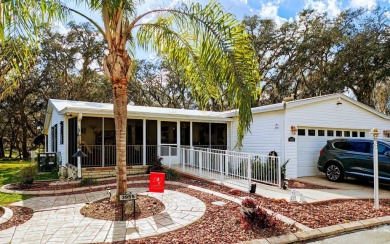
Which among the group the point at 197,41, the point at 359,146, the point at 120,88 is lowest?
the point at 359,146

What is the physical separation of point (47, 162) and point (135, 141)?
4677 millimetres

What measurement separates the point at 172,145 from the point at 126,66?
22.3 ft

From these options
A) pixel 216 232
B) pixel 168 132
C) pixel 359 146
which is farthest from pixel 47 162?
pixel 359 146

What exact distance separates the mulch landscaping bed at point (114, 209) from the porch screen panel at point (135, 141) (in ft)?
16.3

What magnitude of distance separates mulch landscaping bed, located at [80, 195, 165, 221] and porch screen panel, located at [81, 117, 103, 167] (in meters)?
4.67

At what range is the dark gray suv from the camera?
848cm

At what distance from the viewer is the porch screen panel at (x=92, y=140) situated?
10.7 metres

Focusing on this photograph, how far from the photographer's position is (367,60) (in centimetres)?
1798

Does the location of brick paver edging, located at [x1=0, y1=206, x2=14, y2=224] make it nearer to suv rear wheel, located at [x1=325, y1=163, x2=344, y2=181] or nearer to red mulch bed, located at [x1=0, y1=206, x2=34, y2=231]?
red mulch bed, located at [x1=0, y1=206, x2=34, y2=231]

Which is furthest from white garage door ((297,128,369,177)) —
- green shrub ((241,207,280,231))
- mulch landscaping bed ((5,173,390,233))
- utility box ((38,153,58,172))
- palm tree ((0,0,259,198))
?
utility box ((38,153,58,172))

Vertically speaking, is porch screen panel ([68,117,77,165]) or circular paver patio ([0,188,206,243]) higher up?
porch screen panel ([68,117,77,165])

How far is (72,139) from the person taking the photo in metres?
10.8

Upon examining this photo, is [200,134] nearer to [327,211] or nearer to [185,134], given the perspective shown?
[185,134]

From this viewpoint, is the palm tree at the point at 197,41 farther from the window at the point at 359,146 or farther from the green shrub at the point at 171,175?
the window at the point at 359,146
